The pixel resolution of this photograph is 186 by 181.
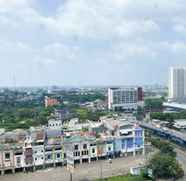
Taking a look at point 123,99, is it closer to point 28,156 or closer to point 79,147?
point 79,147

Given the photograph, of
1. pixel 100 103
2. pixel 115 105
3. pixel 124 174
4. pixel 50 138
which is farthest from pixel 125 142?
pixel 100 103

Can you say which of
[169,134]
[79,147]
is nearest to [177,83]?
[169,134]

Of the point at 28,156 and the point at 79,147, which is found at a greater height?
the point at 79,147

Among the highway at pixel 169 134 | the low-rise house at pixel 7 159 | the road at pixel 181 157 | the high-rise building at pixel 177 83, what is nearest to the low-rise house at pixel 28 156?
the low-rise house at pixel 7 159

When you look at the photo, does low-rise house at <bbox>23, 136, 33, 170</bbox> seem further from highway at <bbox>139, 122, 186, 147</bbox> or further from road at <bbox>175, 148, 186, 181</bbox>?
highway at <bbox>139, 122, 186, 147</bbox>

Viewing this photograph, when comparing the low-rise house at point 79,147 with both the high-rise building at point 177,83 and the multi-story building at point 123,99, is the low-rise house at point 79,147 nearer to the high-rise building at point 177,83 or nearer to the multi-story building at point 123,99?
the multi-story building at point 123,99

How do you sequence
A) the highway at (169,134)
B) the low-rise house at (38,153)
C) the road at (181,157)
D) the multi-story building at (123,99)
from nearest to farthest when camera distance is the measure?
the low-rise house at (38,153) < the road at (181,157) < the highway at (169,134) < the multi-story building at (123,99)

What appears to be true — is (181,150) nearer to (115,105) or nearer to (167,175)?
(167,175)
